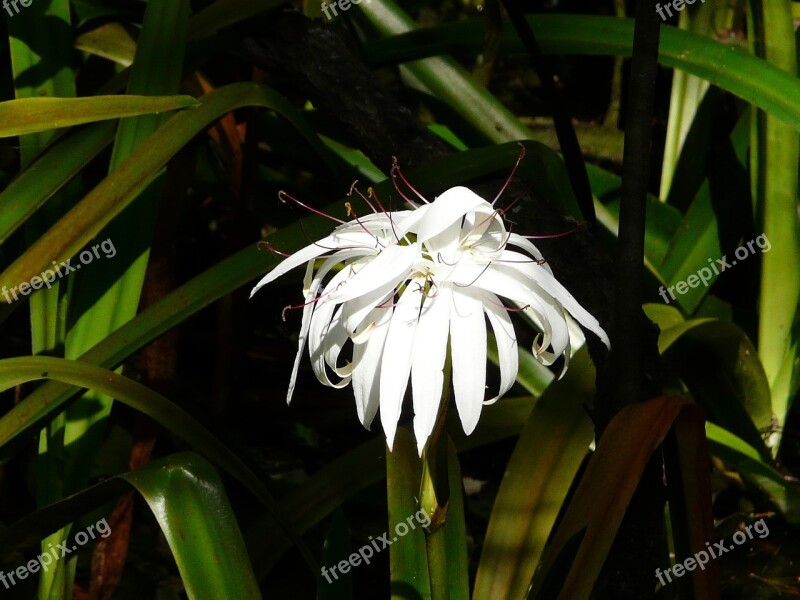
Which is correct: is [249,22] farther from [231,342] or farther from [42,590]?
[42,590]

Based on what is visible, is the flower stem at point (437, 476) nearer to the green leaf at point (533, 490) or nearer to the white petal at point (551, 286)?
the white petal at point (551, 286)

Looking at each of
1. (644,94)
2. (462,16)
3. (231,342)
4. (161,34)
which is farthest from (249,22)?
(462,16)

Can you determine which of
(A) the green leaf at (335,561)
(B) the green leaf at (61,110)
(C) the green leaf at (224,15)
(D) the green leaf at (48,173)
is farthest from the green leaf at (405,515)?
(C) the green leaf at (224,15)

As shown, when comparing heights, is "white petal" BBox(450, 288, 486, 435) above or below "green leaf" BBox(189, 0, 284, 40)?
below

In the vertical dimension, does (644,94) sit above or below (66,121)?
below

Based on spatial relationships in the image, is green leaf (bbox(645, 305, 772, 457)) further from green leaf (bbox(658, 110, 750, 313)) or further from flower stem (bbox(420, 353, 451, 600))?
flower stem (bbox(420, 353, 451, 600))

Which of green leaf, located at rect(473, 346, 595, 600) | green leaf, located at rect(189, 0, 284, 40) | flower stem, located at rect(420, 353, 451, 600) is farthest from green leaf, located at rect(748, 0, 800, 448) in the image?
flower stem, located at rect(420, 353, 451, 600)
